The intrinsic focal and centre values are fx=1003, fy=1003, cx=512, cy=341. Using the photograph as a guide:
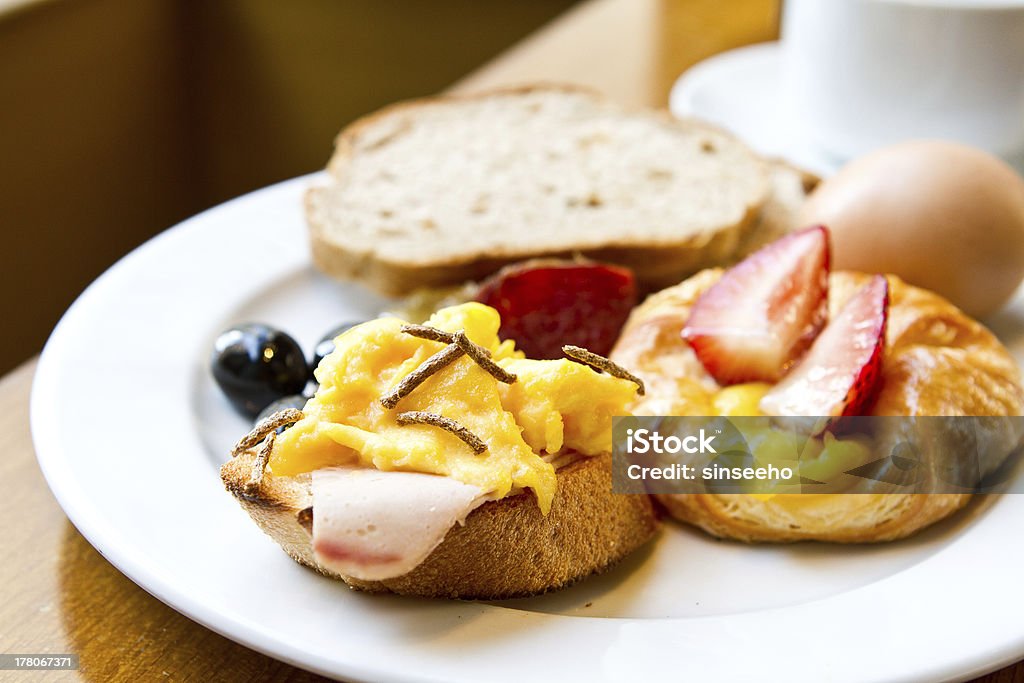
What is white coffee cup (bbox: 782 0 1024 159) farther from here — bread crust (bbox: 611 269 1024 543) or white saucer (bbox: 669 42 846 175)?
bread crust (bbox: 611 269 1024 543)

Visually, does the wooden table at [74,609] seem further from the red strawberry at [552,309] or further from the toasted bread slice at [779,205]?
the toasted bread slice at [779,205]

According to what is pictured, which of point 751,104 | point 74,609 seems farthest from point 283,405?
point 751,104

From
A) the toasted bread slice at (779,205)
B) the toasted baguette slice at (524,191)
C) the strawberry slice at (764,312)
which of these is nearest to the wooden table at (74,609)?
the strawberry slice at (764,312)

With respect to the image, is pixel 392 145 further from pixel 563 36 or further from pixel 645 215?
pixel 563 36

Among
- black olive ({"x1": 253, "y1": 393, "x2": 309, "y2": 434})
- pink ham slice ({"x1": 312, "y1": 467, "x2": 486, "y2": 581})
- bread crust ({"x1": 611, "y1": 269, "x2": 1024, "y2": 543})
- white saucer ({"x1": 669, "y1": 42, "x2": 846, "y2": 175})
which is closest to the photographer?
pink ham slice ({"x1": 312, "y1": 467, "x2": 486, "y2": 581})

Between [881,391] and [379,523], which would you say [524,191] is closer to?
[881,391]

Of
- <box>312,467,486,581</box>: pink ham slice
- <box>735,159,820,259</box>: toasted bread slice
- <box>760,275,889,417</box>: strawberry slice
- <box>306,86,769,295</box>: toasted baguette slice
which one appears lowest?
<box>735,159,820,259</box>: toasted bread slice

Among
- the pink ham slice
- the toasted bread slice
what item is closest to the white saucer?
the toasted bread slice

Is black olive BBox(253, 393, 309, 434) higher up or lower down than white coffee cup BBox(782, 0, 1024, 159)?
lower down
